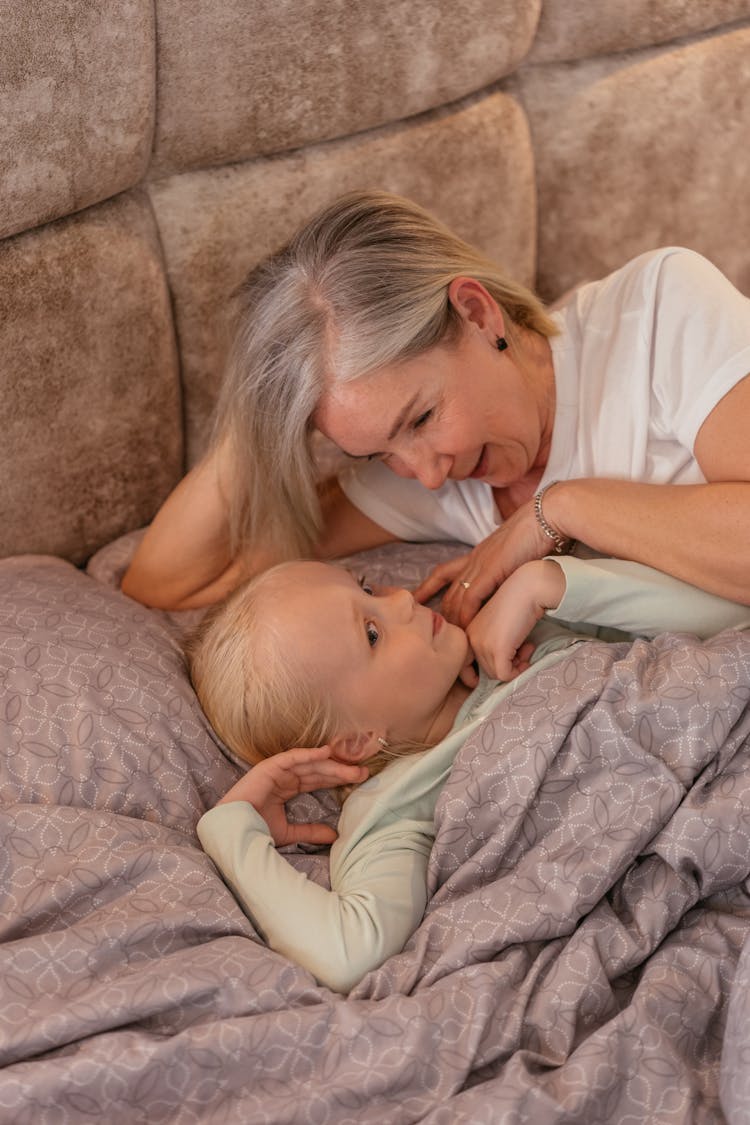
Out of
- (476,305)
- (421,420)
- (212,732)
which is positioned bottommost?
(212,732)

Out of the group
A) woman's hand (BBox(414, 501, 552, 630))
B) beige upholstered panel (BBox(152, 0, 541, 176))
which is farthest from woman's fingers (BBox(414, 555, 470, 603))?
beige upholstered panel (BBox(152, 0, 541, 176))

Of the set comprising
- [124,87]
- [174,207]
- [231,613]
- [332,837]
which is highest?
[124,87]

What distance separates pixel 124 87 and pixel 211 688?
941mm

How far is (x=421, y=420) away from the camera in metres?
1.77

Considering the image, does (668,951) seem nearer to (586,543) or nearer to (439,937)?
(439,937)

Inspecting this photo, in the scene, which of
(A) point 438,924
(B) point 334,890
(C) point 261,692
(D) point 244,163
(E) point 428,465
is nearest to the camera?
(A) point 438,924

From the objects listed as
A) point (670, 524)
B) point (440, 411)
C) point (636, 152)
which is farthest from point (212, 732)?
point (636, 152)

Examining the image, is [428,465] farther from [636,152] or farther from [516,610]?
[636,152]

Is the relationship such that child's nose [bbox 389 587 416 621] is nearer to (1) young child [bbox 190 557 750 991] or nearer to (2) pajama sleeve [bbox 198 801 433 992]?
(1) young child [bbox 190 557 750 991]

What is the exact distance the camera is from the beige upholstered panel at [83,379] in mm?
1984

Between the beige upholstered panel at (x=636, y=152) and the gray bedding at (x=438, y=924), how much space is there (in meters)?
1.27

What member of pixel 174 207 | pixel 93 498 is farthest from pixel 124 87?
pixel 93 498

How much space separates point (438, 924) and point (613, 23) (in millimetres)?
1848

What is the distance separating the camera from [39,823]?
4.93 feet
